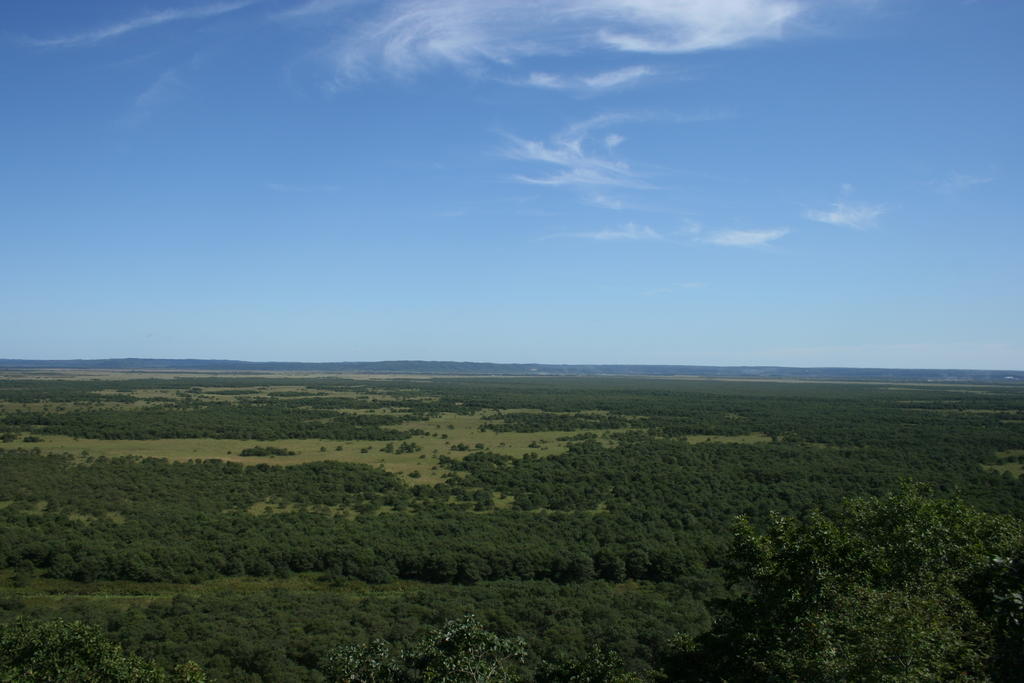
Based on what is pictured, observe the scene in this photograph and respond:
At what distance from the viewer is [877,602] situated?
11555 millimetres

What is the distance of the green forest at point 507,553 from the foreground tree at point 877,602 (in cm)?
7

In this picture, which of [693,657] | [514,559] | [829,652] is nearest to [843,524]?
[693,657]

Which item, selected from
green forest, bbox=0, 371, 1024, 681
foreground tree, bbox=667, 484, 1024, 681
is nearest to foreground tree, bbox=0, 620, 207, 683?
green forest, bbox=0, 371, 1024, 681

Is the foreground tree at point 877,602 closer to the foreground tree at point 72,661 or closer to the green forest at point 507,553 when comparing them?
the green forest at point 507,553

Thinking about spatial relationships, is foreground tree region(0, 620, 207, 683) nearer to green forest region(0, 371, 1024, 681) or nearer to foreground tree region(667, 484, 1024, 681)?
green forest region(0, 371, 1024, 681)

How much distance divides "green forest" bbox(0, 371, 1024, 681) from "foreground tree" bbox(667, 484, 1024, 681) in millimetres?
68

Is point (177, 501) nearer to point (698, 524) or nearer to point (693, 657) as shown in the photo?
point (698, 524)

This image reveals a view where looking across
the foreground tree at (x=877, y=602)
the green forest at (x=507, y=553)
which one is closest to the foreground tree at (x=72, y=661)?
the green forest at (x=507, y=553)

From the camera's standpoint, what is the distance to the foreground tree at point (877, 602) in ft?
33.8

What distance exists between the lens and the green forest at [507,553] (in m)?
14.2

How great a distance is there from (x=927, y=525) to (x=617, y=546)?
21.4 meters

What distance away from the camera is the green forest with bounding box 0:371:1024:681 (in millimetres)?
14234

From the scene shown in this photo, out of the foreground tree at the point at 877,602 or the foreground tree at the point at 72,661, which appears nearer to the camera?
the foreground tree at the point at 877,602

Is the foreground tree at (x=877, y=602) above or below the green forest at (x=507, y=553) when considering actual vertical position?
above
